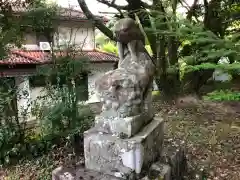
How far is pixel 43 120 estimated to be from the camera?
471 centimetres

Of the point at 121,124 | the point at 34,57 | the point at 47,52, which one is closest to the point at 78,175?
the point at 121,124

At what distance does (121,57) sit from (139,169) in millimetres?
1172

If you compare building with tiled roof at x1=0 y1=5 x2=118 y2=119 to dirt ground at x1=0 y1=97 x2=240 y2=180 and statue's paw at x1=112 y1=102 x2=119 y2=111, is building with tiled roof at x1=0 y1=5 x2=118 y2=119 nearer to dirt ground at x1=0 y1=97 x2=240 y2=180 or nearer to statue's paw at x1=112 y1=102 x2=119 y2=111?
dirt ground at x1=0 y1=97 x2=240 y2=180

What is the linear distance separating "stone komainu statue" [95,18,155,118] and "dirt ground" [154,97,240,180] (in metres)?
1.55

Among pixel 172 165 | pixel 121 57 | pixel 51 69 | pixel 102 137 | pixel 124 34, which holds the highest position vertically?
pixel 124 34

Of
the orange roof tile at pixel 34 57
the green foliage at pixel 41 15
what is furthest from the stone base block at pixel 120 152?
the orange roof tile at pixel 34 57

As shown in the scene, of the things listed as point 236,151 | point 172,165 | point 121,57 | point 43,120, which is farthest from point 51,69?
point 236,151

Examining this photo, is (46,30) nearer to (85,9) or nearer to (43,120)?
(85,9)

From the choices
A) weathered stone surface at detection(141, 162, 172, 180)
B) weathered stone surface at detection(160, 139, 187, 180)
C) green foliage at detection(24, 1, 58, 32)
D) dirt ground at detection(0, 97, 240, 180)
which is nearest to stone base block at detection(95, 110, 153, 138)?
weathered stone surface at detection(141, 162, 172, 180)

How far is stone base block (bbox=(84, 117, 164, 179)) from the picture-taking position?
2.53 m

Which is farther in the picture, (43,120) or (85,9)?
(85,9)

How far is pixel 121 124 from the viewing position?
102 inches

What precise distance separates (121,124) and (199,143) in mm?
2754

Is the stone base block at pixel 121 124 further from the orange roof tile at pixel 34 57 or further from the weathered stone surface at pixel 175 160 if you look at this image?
the orange roof tile at pixel 34 57
